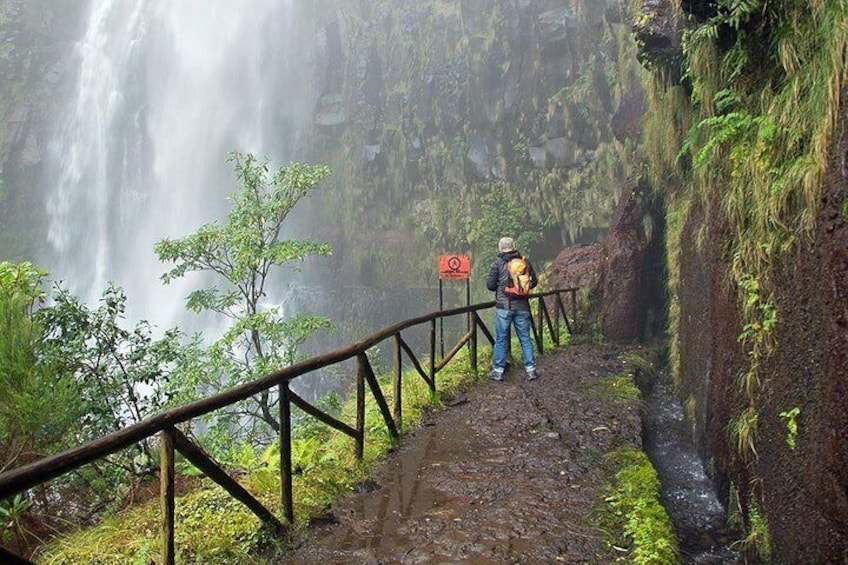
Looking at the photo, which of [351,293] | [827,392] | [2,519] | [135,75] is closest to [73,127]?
[135,75]

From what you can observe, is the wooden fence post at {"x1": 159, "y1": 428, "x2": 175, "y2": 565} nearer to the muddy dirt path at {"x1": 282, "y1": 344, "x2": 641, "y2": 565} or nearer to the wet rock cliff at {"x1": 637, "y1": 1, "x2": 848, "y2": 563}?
the muddy dirt path at {"x1": 282, "y1": 344, "x2": 641, "y2": 565}

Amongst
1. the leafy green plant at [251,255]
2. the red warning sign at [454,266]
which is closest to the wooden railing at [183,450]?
the red warning sign at [454,266]

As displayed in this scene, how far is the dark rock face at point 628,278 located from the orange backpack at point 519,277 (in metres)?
5.71

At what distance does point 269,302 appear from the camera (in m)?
28.1

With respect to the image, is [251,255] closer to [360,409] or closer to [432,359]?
[432,359]

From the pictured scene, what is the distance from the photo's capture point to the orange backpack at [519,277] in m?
7.50

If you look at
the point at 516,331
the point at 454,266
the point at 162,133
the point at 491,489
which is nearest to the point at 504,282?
the point at 516,331

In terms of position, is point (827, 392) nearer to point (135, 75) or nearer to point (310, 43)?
point (310, 43)

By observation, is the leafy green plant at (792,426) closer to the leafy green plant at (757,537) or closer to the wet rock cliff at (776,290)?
the wet rock cliff at (776,290)

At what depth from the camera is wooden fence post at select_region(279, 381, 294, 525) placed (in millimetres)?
3764

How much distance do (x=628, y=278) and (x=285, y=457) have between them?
10533 millimetres

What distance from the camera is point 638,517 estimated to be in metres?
3.79

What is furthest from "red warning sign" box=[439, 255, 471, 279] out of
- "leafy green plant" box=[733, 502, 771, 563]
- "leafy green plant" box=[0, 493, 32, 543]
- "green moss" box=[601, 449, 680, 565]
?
"leafy green plant" box=[0, 493, 32, 543]

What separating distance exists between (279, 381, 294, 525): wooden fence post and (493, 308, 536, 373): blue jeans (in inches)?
174
